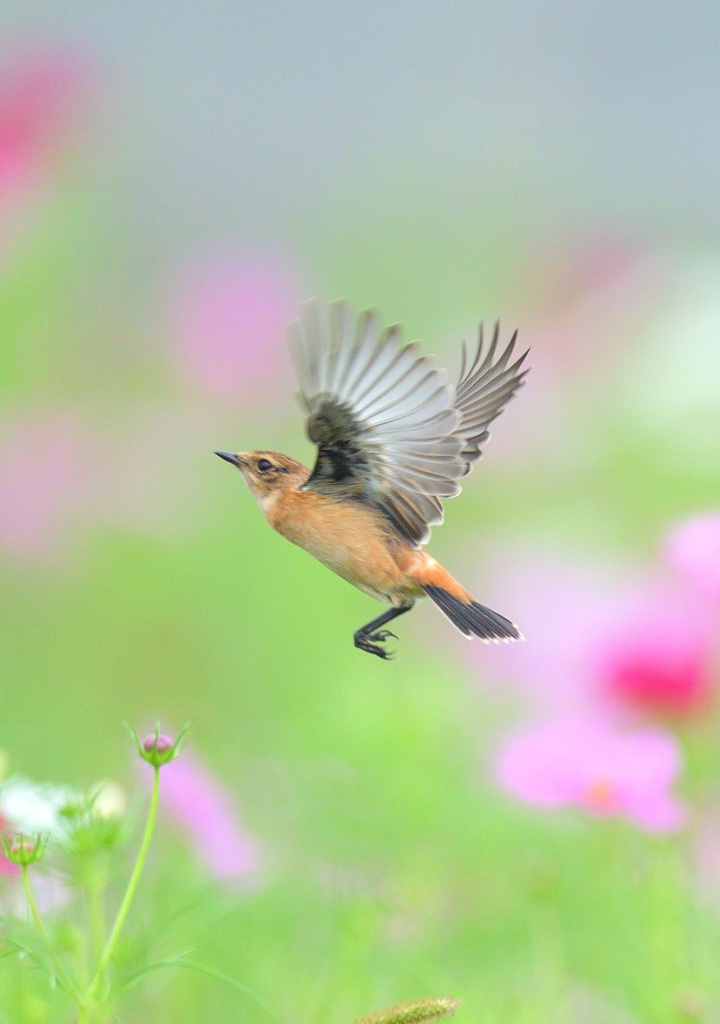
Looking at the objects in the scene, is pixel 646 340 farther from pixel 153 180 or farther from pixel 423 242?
pixel 153 180

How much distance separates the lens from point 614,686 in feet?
4.45

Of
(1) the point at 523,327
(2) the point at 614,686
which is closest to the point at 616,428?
(1) the point at 523,327

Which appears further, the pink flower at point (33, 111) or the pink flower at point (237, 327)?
the pink flower at point (237, 327)

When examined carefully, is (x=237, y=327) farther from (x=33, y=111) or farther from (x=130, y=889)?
(x=130, y=889)

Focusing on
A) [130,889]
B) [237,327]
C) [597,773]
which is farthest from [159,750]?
[237,327]

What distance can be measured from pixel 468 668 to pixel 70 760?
60 centimetres

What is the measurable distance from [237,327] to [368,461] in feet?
6.63

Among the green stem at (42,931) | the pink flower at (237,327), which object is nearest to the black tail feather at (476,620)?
the green stem at (42,931)

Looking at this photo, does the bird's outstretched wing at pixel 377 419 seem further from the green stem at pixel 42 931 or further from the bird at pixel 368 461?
the green stem at pixel 42 931

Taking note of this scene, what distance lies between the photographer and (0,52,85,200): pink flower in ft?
6.96

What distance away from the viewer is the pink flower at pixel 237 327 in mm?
2580

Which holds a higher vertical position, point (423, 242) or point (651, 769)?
point (423, 242)

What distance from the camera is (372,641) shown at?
632 mm

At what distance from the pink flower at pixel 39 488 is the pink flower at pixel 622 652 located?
77cm
